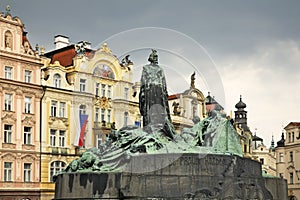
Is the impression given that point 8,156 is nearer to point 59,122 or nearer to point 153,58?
point 59,122

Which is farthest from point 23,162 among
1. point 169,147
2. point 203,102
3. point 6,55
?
point 169,147

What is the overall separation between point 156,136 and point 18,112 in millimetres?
21337

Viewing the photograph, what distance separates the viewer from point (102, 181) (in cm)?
1532

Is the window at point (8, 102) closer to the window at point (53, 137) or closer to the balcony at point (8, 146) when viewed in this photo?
the balcony at point (8, 146)

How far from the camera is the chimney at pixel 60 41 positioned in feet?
145

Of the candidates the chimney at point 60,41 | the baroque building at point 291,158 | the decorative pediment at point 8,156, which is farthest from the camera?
the baroque building at point 291,158

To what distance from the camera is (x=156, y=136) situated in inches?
658

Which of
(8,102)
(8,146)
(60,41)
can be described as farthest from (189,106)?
(60,41)

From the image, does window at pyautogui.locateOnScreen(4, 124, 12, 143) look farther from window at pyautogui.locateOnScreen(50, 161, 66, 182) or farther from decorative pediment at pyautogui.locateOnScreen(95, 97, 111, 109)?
decorative pediment at pyautogui.locateOnScreen(95, 97, 111, 109)

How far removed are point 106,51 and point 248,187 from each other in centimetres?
605

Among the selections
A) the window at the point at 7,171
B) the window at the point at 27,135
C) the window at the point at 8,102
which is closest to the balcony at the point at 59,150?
the window at the point at 27,135

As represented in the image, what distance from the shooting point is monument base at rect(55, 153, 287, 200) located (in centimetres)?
1518

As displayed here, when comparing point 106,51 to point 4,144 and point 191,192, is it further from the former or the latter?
point 4,144

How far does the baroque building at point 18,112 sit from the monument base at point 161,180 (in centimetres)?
1997
